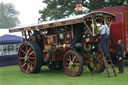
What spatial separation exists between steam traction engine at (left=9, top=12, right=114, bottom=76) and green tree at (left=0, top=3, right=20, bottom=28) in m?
61.8

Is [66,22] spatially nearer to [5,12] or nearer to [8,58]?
[8,58]

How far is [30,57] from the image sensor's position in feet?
37.9

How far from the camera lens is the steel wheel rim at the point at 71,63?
393 inches

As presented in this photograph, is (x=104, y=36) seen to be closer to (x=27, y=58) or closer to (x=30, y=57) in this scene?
(x=30, y=57)

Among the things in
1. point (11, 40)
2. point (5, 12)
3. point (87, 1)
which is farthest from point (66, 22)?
point (5, 12)

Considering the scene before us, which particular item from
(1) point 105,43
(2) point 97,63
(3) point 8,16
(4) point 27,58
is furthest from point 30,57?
(3) point 8,16

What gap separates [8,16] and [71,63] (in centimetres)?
7549

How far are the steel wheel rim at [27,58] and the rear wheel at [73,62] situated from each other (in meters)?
1.74

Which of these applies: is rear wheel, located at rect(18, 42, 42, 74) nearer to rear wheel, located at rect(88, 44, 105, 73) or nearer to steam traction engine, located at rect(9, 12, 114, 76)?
steam traction engine, located at rect(9, 12, 114, 76)

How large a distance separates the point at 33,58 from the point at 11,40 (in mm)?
5575

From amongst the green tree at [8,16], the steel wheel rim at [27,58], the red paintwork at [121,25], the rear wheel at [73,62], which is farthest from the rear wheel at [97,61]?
the green tree at [8,16]

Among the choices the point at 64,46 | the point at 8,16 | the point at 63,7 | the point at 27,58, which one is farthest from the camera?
the point at 8,16

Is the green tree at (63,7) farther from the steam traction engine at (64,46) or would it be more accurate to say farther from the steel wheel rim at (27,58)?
the steel wheel rim at (27,58)

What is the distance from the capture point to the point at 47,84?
8.52 meters
